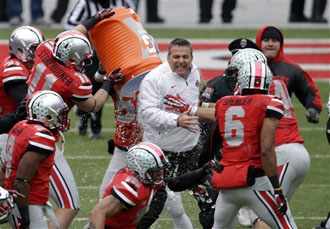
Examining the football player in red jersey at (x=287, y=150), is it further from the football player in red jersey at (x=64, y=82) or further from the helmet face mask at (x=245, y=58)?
the football player in red jersey at (x=64, y=82)

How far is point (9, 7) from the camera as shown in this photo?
18.7 m

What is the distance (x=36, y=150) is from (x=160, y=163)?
0.78 meters

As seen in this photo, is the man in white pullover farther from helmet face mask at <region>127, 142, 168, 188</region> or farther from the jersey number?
helmet face mask at <region>127, 142, 168, 188</region>

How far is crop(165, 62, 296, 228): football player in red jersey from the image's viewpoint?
642cm

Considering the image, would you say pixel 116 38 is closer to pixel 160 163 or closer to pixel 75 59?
pixel 75 59

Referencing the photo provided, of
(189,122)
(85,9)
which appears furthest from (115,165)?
(85,9)

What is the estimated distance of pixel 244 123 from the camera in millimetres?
6473

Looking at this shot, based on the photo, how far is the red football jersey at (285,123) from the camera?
739 cm

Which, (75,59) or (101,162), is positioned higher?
(75,59)

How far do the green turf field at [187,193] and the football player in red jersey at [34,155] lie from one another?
150 cm

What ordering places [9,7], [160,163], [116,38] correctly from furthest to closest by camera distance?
[9,7]
[116,38]
[160,163]

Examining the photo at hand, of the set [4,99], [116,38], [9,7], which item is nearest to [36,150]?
[4,99]

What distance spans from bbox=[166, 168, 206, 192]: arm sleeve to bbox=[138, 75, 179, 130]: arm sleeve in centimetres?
90

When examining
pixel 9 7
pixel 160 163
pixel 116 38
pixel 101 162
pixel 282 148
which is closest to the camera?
pixel 160 163
